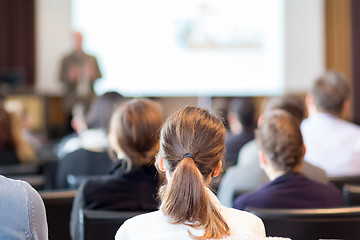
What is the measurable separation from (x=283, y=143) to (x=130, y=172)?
59 cm

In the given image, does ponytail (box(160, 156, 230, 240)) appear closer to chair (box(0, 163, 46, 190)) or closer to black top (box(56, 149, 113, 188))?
chair (box(0, 163, 46, 190))

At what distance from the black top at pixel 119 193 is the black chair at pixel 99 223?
0.97 ft

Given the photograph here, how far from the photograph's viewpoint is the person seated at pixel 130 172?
6.75 ft

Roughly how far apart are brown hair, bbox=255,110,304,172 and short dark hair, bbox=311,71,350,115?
116 centimetres

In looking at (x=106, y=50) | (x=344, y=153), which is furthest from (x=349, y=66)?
(x=344, y=153)

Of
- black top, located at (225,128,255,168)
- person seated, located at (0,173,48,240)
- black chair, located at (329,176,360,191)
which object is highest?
person seated, located at (0,173,48,240)

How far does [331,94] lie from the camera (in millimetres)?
3207

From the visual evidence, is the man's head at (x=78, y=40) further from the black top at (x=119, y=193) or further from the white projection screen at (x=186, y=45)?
the black top at (x=119, y=193)

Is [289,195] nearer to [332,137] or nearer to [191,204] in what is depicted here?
[191,204]

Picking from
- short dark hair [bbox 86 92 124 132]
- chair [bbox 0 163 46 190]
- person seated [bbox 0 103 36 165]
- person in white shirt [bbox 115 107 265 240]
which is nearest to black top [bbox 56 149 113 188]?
chair [bbox 0 163 46 190]

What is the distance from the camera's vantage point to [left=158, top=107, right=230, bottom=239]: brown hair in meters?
1.32

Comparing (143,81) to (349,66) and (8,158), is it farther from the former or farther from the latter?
(8,158)

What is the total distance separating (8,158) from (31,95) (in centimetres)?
370

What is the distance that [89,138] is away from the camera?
3.53m
